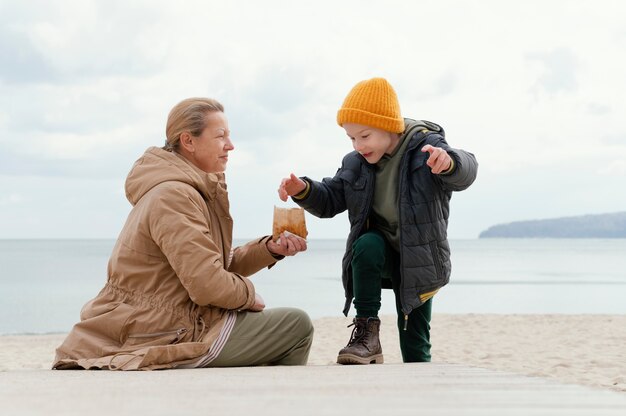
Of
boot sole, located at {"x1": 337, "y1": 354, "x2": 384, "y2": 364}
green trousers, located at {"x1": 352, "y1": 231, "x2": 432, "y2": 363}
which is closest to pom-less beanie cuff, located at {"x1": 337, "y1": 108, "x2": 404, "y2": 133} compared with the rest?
green trousers, located at {"x1": 352, "y1": 231, "x2": 432, "y2": 363}

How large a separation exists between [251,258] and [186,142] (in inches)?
28.0

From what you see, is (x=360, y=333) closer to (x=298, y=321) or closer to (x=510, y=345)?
(x=298, y=321)

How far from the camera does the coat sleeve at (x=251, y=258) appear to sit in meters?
4.05

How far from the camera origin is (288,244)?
156 inches

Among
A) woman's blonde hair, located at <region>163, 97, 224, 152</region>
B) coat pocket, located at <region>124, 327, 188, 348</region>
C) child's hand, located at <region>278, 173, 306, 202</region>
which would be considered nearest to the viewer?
coat pocket, located at <region>124, 327, 188, 348</region>

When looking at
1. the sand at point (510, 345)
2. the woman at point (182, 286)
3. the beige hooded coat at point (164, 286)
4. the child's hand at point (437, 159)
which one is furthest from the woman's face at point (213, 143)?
the sand at point (510, 345)

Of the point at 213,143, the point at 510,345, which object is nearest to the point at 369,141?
the point at 213,143

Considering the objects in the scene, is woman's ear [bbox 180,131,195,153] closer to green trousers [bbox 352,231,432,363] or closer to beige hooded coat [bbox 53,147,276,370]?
beige hooded coat [bbox 53,147,276,370]

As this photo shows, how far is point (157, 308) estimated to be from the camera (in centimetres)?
354

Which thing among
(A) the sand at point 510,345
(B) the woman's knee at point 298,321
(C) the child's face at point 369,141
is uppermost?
(C) the child's face at point 369,141

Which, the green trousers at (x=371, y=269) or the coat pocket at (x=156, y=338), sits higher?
the green trousers at (x=371, y=269)

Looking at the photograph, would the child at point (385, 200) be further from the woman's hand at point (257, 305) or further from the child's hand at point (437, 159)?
the woman's hand at point (257, 305)

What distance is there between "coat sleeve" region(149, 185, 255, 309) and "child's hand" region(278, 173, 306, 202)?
28.6 inches

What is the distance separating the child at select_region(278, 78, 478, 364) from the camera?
3.93m
